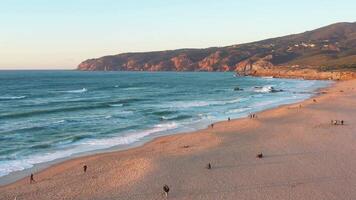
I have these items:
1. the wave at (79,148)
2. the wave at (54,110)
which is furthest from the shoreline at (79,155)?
the wave at (54,110)

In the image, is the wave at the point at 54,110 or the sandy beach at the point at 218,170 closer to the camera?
the sandy beach at the point at 218,170

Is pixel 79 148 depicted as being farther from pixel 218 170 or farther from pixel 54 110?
pixel 54 110

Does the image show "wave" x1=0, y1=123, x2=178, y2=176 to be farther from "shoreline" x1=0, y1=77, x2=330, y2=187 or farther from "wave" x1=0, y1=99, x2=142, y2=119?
"wave" x1=0, y1=99, x2=142, y2=119

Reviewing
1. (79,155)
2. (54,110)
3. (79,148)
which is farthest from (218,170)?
(54,110)

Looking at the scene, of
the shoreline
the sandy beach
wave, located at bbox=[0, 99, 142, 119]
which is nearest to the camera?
the sandy beach

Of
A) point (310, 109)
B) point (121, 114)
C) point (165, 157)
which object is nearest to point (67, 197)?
point (165, 157)

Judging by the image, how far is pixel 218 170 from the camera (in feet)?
86.2

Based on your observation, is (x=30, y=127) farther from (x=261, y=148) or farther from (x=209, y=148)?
(x=261, y=148)

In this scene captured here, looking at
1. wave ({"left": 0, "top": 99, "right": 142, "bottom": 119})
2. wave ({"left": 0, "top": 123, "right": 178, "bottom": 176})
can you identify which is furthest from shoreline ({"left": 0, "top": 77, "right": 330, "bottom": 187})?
Answer: wave ({"left": 0, "top": 99, "right": 142, "bottom": 119})

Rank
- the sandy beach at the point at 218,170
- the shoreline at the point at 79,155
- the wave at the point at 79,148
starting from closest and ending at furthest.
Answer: the sandy beach at the point at 218,170, the shoreline at the point at 79,155, the wave at the point at 79,148

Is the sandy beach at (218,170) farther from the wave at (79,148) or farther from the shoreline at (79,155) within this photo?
the wave at (79,148)

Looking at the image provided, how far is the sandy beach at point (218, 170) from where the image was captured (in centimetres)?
2227

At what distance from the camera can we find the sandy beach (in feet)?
73.0

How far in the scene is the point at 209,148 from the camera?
3294 centimetres
